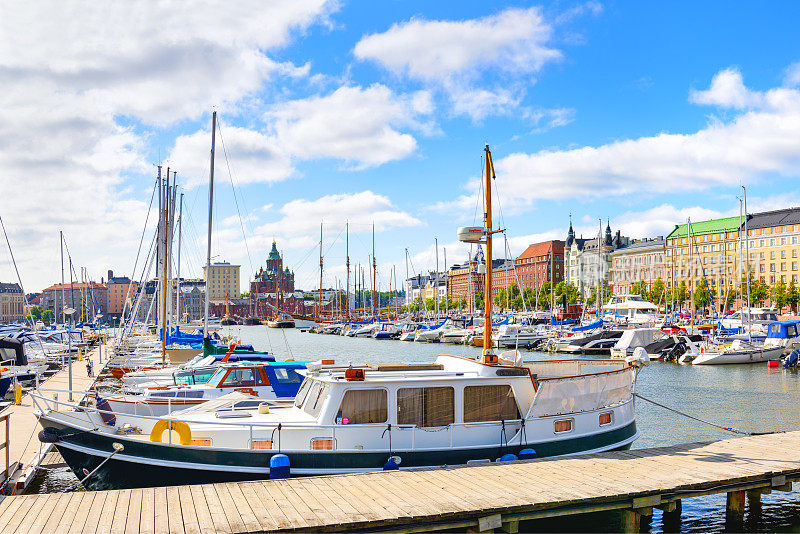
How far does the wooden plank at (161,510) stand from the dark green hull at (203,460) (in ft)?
6.60

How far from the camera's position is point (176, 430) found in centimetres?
1522

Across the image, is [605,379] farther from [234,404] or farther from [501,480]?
[234,404]

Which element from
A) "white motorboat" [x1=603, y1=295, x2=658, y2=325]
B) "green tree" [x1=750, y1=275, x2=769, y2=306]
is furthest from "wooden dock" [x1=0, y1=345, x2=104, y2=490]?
"green tree" [x1=750, y1=275, x2=769, y2=306]

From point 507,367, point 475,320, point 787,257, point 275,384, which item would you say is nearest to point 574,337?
point 475,320

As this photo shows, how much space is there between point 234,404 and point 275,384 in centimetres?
558

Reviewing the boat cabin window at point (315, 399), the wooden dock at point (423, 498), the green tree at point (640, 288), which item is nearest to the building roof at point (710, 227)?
the green tree at point (640, 288)

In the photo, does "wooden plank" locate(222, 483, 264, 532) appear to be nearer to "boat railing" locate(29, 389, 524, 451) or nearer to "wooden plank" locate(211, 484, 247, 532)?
"wooden plank" locate(211, 484, 247, 532)

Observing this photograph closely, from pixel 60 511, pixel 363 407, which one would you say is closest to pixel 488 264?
pixel 363 407

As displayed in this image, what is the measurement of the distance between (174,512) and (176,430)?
14.0ft

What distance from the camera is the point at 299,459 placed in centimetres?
1441

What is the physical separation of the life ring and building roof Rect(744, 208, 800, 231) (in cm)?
14899

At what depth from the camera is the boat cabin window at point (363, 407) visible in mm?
14898

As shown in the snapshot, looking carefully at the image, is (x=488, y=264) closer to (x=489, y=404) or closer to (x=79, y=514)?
(x=489, y=404)

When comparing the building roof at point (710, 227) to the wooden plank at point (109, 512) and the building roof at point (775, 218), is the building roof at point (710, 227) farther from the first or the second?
the wooden plank at point (109, 512)
